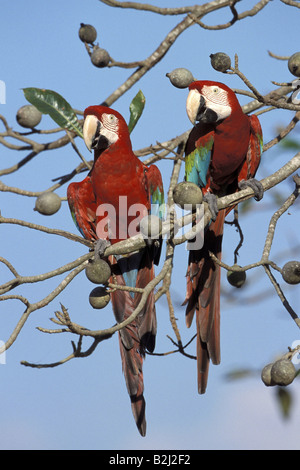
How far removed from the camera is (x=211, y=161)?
2.98 metres

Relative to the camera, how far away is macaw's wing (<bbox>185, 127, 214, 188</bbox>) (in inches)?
115

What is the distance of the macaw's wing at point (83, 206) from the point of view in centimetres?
307

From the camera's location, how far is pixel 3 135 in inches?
121

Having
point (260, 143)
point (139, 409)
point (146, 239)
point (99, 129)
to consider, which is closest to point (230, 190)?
point (260, 143)

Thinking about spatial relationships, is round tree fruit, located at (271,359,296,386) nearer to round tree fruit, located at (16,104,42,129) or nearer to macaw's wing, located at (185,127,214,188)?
macaw's wing, located at (185,127,214,188)

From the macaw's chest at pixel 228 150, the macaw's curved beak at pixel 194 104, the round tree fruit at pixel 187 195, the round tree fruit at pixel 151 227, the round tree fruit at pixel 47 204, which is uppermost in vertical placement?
the macaw's curved beak at pixel 194 104

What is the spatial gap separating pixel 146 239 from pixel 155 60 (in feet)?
3.91

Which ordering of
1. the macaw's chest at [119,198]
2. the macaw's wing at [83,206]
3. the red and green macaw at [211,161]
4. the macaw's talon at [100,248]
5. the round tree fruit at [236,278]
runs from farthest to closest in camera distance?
the macaw's wing at [83,206]
the macaw's chest at [119,198]
the red and green macaw at [211,161]
the round tree fruit at [236,278]
the macaw's talon at [100,248]

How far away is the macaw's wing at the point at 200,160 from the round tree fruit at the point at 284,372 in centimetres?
116

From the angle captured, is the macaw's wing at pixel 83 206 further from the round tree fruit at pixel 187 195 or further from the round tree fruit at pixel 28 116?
the round tree fruit at pixel 187 195

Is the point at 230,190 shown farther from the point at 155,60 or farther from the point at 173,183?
the point at 155,60

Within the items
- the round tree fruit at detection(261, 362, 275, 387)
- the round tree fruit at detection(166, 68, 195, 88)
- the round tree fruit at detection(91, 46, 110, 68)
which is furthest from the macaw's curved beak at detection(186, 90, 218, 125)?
the round tree fruit at detection(261, 362, 275, 387)

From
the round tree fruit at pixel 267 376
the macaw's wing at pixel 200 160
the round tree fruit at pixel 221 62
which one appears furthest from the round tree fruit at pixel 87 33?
the round tree fruit at pixel 267 376

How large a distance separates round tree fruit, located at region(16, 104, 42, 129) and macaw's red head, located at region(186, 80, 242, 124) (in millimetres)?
750
